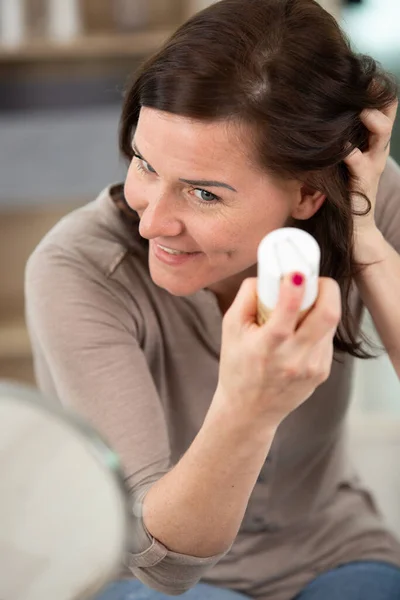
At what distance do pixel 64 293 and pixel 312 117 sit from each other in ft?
1.12

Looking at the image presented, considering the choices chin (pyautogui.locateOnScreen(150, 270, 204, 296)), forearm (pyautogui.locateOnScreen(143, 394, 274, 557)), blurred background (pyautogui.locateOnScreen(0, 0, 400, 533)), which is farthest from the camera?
blurred background (pyautogui.locateOnScreen(0, 0, 400, 533))

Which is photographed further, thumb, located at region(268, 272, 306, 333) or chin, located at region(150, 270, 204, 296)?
chin, located at region(150, 270, 204, 296)

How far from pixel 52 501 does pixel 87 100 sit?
6.73 ft

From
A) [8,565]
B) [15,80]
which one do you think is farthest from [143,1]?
[8,565]

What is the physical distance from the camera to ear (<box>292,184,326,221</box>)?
982mm

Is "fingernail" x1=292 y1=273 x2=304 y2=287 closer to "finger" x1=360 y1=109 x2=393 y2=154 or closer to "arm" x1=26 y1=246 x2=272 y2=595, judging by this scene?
"arm" x1=26 y1=246 x2=272 y2=595

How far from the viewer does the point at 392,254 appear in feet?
3.43

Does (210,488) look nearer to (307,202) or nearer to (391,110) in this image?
(307,202)

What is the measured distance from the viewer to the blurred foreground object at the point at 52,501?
1.66 ft

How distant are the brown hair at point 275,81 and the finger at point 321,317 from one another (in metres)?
0.29

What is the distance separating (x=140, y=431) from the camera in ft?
3.15

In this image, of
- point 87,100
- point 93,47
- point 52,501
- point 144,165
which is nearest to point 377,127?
point 144,165

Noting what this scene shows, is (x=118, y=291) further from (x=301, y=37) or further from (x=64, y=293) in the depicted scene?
(x=301, y=37)

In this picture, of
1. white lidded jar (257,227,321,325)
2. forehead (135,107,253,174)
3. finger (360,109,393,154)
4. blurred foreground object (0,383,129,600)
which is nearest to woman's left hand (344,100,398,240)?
finger (360,109,393,154)
